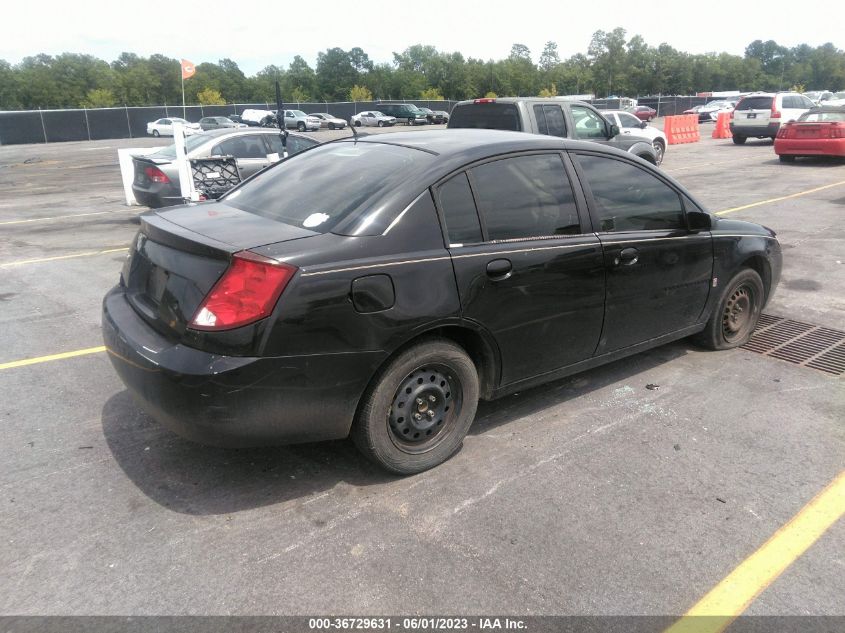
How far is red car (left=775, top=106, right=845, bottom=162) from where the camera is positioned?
684 inches

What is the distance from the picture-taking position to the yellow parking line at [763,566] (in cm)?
250

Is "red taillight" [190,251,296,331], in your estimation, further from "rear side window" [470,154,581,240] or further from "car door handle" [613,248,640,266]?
"car door handle" [613,248,640,266]

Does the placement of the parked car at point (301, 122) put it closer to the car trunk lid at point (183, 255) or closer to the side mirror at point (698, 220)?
the side mirror at point (698, 220)

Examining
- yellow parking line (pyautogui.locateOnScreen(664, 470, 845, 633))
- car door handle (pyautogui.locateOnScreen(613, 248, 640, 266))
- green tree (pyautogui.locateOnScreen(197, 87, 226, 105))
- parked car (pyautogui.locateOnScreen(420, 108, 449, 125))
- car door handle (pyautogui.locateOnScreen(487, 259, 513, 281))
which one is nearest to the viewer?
yellow parking line (pyautogui.locateOnScreen(664, 470, 845, 633))

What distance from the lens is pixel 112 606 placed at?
2484 mm

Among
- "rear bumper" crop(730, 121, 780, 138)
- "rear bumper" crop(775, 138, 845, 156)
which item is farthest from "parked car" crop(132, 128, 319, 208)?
"rear bumper" crop(730, 121, 780, 138)

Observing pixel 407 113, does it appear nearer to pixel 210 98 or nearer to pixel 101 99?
pixel 210 98

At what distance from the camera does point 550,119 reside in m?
10.8

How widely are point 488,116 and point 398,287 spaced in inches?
330

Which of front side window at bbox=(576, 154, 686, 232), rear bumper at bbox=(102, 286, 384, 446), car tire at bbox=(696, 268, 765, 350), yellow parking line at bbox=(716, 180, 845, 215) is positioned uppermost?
front side window at bbox=(576, 154, 686, 232)

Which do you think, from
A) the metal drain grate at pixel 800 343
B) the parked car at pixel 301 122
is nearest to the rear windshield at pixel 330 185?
the metal drain grate at pixel 800 343

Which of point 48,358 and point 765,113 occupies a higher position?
point 765,113

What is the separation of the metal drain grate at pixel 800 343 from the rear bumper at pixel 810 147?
14.3m

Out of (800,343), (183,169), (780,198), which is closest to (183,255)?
(800,343)
